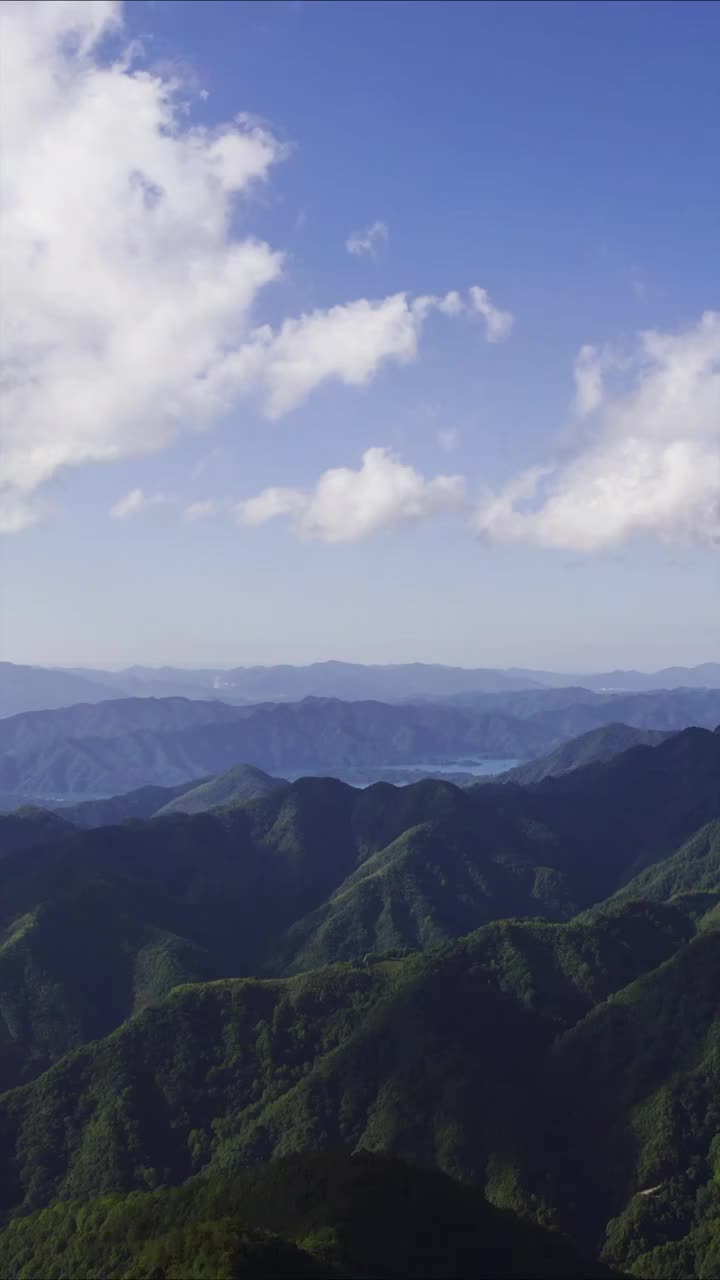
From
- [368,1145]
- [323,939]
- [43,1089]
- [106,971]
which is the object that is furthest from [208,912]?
[368,1145]

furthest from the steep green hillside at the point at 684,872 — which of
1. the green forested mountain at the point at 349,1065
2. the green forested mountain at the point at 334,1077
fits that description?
the green forested mountain at the point at 334,1077

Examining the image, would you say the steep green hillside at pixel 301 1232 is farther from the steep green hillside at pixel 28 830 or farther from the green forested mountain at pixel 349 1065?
the steep green hillside at pixel 28 830

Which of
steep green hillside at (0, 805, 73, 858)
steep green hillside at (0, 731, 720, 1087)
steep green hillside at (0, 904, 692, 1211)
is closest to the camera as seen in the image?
steep green hillside at (0, 904, 692, 1211)

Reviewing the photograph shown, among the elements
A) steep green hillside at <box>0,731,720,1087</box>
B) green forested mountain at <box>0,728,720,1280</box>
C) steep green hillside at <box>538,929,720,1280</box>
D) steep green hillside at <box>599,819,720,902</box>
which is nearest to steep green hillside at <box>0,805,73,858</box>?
steep green hillside at <box>0,731,720,1087</box>

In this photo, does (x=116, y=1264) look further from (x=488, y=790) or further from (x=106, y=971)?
(x=488, y=790)

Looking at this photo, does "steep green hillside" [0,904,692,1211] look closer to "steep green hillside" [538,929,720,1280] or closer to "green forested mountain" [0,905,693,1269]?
"green forested mountain" [0,905,693,1269]

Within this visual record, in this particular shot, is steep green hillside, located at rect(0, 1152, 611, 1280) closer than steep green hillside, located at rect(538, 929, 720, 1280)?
A: Yes

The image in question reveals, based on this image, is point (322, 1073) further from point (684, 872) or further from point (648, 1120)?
point (684, 872)

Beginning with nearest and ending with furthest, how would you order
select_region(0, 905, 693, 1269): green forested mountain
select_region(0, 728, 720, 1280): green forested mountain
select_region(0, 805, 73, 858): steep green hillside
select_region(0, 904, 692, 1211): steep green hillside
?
select_region(0, 728, 720, 1280): green forested mountain < select_region(0, 905, 693, 1269): green forested mountain < select_region(0, 904, 692, 1211): steep green hillside < select_region(0, 805, 73, 858): steep green hillside
